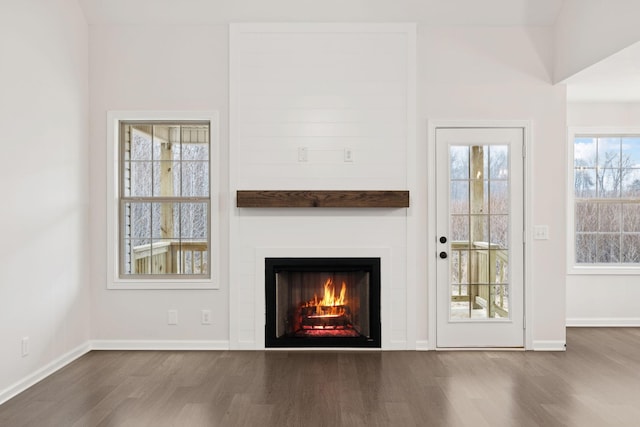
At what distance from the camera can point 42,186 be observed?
4000 mm

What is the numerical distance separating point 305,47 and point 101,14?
→ 1.85 meters

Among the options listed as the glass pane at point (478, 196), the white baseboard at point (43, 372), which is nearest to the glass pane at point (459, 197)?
the glass pane at point (478, 196)

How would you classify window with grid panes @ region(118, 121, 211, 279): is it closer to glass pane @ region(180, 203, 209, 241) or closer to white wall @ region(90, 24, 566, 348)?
glass pane @ region(180, 203, 209, 241)

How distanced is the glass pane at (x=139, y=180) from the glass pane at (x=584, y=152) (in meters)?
4.54

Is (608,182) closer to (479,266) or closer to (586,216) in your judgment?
(586,216)

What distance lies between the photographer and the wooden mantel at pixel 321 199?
466cm

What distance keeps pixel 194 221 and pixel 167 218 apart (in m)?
0.25

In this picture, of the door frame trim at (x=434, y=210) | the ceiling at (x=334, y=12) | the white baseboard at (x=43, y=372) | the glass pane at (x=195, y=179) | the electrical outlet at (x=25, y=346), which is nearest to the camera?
the white baseboard at (x=43, y=372)

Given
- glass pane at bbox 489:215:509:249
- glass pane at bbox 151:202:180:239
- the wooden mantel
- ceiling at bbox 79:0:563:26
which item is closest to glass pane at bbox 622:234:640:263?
glass pane at bbox 489:215:509:249

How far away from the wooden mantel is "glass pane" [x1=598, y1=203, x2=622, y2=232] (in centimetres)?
269

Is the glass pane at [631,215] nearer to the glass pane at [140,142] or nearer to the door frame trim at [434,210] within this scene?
the door frame trim at [434,210]

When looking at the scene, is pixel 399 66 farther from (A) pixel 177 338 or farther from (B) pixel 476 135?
(A) pixel 177 338

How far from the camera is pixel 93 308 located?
479 centimetres

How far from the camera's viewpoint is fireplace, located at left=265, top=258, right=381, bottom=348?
4766 millimetres
